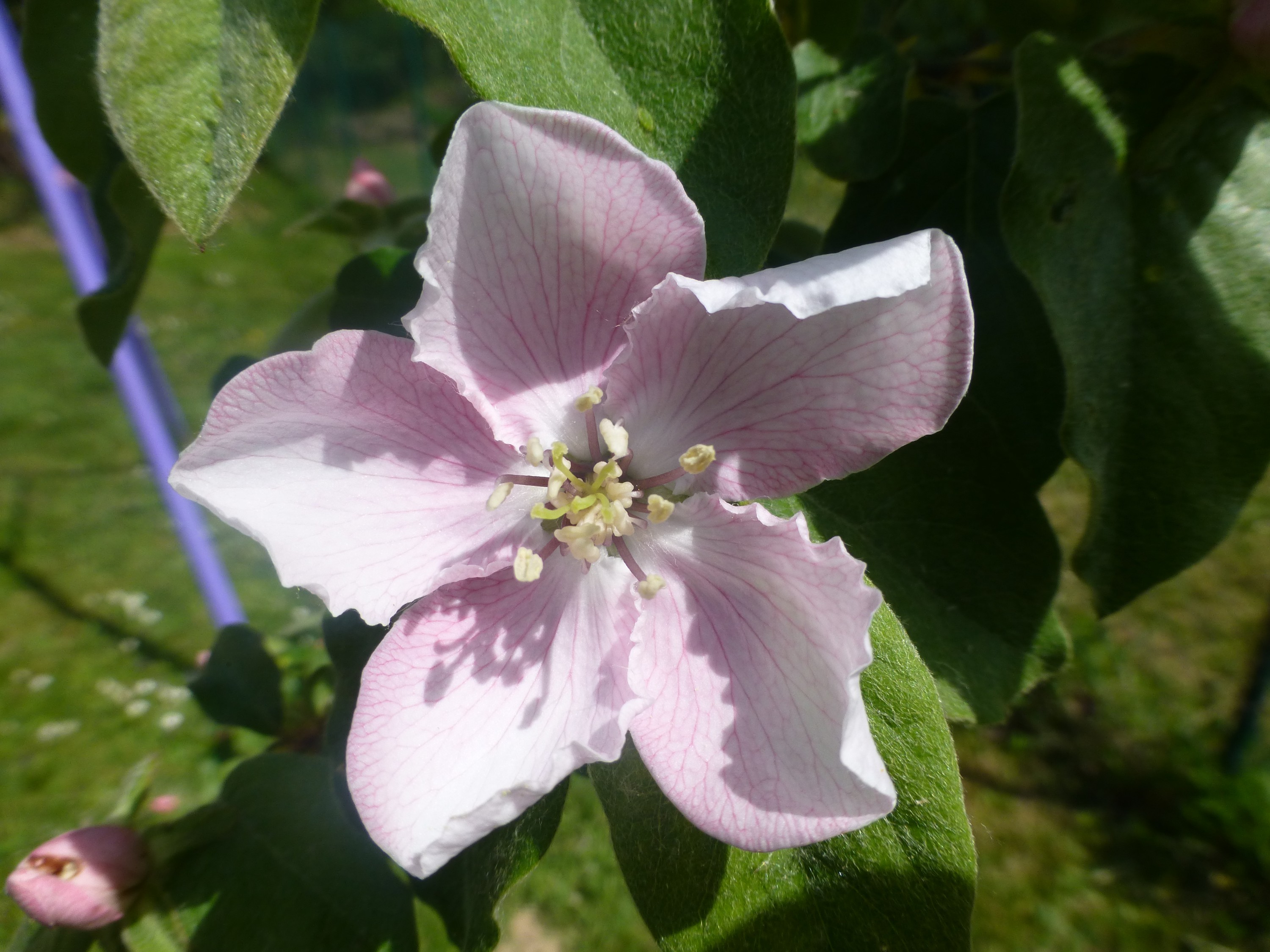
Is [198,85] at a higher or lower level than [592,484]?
higher

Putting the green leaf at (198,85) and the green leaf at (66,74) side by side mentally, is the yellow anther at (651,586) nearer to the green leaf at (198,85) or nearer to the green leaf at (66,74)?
the green leaf at (198,85)

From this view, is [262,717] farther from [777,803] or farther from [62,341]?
[62,341]

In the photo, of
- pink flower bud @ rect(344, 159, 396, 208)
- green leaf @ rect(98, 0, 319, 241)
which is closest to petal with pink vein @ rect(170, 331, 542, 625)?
green leaf @ rect(98, 0, 319, 241)

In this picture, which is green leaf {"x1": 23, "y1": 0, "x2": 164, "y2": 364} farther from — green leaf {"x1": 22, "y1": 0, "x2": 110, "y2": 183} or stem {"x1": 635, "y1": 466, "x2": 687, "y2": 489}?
stem {"x1": 635, "y1": 466, "x2": 687, "y2": 489}

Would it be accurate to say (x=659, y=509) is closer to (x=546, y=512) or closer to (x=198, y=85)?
(x=546, y=512)

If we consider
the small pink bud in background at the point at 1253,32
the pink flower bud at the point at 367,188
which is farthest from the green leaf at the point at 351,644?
the small pink bud in background at the point at 1253,32

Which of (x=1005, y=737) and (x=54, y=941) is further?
(x=1005, y=737)

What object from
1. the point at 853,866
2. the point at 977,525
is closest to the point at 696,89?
the point at 977,525
